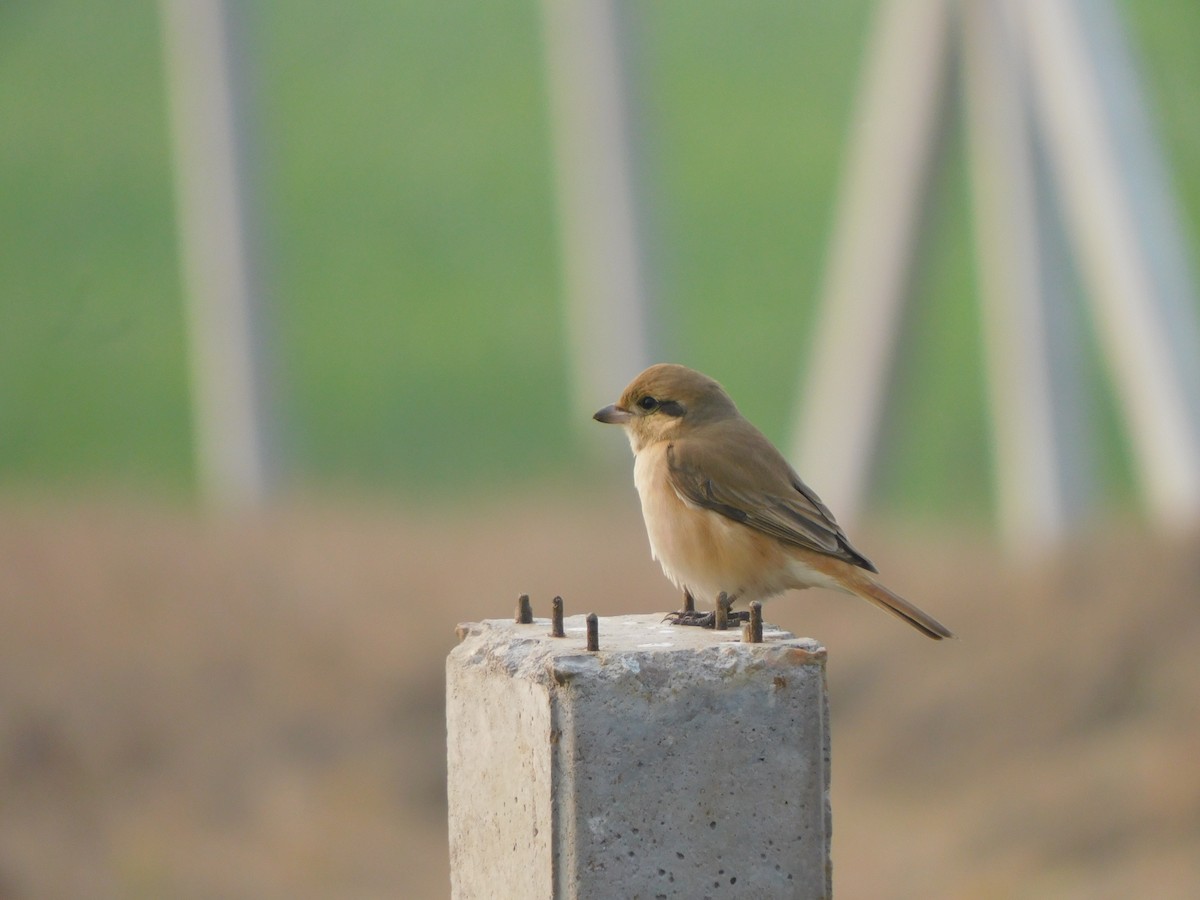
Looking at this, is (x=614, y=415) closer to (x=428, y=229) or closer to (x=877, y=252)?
(x=877, y=252)

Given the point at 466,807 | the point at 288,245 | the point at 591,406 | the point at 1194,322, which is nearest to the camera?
the point at 466,807

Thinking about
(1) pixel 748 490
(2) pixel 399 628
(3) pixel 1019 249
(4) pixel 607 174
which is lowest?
(2) pixel 399 628

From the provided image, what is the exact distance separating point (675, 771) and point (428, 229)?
2629cm

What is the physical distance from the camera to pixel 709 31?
1206 inches

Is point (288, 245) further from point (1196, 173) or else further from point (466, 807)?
point (466, 807)

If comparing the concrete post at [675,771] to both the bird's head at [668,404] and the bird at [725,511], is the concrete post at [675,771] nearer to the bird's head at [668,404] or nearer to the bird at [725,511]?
the bird at [725,511]

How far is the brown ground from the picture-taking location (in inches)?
340

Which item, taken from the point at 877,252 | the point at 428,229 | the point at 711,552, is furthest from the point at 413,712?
the point at 428,229

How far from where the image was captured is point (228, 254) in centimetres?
1334

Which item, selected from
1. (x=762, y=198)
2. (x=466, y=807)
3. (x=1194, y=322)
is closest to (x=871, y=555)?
(x=1194, y=322)

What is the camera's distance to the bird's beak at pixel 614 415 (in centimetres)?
408

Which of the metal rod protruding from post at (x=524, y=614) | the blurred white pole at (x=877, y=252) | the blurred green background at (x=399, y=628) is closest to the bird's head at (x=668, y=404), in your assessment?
the metal rod protruding from post at (x=524, y=614)

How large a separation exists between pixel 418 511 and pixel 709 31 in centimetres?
1896

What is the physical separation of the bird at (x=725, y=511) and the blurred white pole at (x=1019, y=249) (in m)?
7.22
